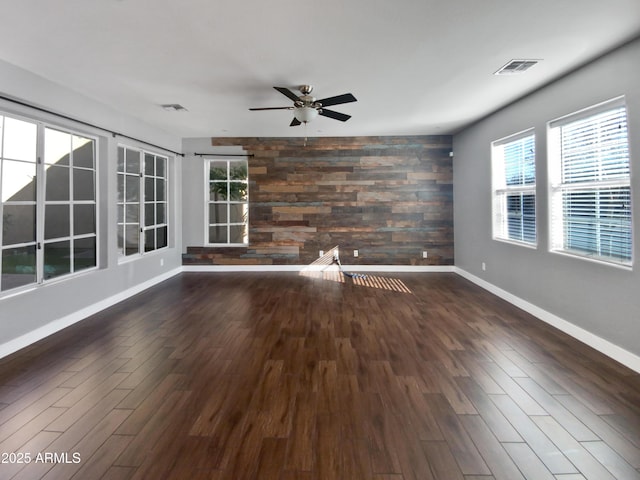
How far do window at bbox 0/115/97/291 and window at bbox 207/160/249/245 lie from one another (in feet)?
8.85

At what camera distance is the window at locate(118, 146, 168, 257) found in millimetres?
5215

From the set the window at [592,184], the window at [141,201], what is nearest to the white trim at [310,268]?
the window at [141,201]

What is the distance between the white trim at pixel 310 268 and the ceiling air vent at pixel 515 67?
4.12m

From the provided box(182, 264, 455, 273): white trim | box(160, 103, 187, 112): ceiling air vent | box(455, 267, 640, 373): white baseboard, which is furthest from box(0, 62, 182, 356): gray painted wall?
box(455, 267, 640, 373): white baseboard

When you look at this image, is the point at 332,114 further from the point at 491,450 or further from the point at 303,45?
the point at 491,450

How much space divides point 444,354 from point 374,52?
278 cm

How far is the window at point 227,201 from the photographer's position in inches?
280

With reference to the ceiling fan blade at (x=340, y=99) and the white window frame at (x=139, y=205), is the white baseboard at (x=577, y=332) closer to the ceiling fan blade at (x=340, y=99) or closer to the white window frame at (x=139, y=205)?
the ceiling fan blade at (x=340, y=99)

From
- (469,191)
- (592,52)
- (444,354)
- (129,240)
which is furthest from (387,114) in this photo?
(129,240)

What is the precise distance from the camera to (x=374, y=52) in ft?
10.4

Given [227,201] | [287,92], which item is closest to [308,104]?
[287,92]

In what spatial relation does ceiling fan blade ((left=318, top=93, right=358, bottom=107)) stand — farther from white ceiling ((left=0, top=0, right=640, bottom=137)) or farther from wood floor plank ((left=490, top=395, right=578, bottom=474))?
wood floor plank ((left=490, top=395, right=578, bottom=474))

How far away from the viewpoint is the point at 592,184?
3357 mm

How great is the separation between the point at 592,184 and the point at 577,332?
145 cm
